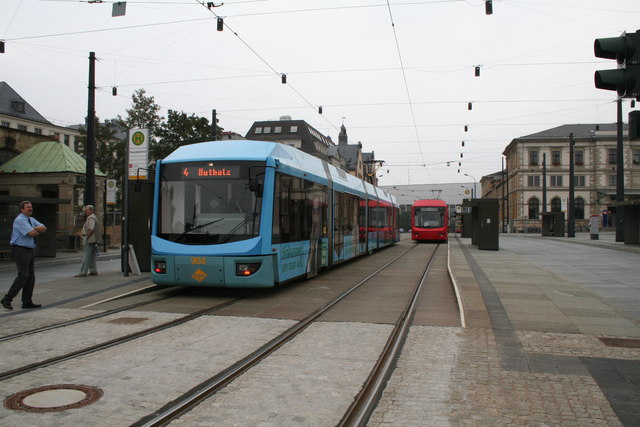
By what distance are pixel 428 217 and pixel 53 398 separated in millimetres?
33219

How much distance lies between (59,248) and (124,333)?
73.5 ft

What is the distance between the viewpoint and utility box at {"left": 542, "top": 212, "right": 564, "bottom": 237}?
4384 centimetres

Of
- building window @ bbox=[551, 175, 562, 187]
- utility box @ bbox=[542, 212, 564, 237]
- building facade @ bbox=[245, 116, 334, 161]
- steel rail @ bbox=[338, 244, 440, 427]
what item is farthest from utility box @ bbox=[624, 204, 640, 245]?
building facade @ bbox=[245, 116, 334, 161]

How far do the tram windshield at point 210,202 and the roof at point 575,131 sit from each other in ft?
270

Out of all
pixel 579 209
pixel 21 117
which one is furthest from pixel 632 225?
pixel 21 117

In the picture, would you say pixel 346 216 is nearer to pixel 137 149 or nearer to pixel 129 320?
pixel 137 149

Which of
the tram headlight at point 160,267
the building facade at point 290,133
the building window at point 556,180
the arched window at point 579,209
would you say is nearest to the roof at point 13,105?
the building facade at point 290,133

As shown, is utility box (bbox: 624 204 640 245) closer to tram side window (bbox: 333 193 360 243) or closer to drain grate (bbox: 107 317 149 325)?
tram side window (bbox: 333 193 360 243)

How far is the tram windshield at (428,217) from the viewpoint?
3606 cm

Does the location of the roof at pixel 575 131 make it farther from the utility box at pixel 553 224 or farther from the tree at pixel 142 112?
the tree at pixel 142 112

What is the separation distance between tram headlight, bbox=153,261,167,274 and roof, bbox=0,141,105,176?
20.2 m

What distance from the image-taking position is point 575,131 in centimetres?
8444

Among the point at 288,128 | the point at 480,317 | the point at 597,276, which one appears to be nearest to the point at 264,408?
the point at 480,317

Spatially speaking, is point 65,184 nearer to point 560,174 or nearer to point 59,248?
point 59,248
